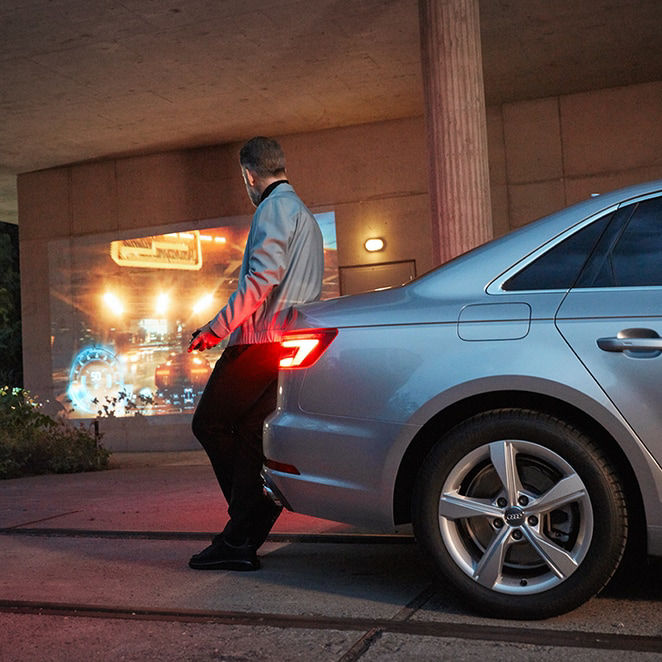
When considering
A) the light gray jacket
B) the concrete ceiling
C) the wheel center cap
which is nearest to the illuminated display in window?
the concrete ceiling

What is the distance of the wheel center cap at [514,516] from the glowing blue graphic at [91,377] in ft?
44.1

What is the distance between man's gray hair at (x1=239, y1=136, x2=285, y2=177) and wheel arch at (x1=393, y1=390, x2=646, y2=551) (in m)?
1.59

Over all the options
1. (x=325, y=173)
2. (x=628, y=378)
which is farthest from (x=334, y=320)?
(x=325, y=173)

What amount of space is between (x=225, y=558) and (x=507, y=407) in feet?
5.43

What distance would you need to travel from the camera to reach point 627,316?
318 cm

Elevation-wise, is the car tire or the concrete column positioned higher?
the concrete column

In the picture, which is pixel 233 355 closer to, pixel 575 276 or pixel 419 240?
pixel 575 276

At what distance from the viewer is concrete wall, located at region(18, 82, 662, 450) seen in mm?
13141

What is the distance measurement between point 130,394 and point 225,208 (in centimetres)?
342

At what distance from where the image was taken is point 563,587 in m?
3.16

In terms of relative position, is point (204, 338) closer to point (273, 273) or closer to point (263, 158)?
point (273, 273)

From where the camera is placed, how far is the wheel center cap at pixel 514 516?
10.5ft

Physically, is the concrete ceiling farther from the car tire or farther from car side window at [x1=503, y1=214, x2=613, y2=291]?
the car tire

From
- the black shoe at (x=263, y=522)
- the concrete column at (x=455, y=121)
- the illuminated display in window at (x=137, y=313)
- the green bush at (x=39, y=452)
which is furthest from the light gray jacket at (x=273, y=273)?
the illuminated display in window at (x=137, y=313)
